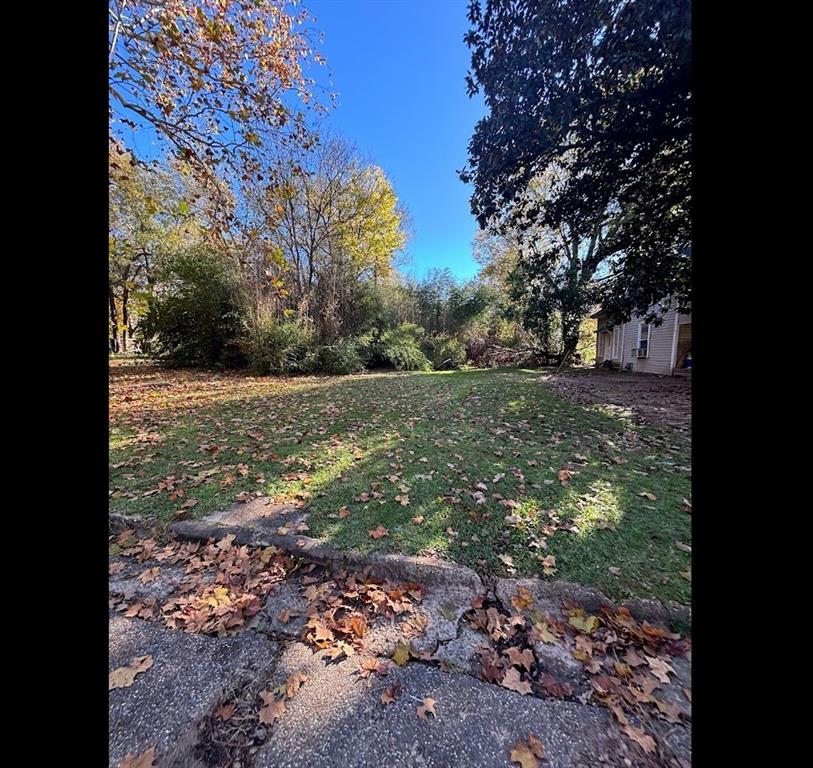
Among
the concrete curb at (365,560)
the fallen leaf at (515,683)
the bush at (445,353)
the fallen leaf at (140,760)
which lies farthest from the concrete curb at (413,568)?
the bush at (445,353)

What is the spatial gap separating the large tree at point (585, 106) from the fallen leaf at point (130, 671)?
5.41 meters

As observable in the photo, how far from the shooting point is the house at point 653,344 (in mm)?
11352

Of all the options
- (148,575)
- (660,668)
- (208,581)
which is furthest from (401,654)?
(148,575)

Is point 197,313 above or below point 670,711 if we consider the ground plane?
above

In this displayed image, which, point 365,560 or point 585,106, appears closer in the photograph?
point 365,560

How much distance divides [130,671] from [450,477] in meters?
2.55

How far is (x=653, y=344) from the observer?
1311 cm

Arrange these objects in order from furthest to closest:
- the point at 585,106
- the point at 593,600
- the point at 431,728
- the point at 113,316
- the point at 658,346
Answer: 1. the point at 658,346
2. the point at 113,316
3. the point at 585,106
4. the point at 593,600
5. the point at 431,728

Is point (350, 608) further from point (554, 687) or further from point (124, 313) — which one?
point (124, 313)

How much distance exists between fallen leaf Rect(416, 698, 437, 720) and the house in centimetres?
944

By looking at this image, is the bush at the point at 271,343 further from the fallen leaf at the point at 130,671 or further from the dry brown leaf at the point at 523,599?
the dry brown leaf at the point at 523,599
